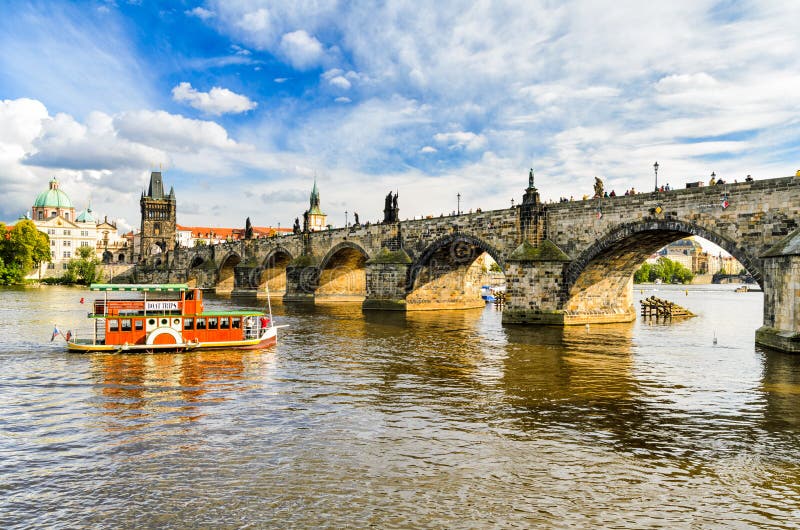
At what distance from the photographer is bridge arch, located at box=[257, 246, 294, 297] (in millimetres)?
84162

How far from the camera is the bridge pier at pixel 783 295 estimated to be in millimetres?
23375

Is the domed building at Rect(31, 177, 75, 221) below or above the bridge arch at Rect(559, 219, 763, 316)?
above

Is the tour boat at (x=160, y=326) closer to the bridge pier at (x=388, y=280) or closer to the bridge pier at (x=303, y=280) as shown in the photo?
the bridge pier at (x=388, y=280)

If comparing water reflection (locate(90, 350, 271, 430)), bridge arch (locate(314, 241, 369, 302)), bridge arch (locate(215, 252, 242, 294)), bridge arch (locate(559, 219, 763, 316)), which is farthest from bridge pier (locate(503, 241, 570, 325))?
bridge arch (locate(215, 252, 242, 294))

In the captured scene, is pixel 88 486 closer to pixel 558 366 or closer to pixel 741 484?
pixel 741 484

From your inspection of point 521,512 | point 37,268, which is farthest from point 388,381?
point 37,268

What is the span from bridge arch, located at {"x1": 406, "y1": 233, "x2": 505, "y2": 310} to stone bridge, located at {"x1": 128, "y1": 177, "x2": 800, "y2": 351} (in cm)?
12

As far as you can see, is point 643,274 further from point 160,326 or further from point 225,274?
point 160,326

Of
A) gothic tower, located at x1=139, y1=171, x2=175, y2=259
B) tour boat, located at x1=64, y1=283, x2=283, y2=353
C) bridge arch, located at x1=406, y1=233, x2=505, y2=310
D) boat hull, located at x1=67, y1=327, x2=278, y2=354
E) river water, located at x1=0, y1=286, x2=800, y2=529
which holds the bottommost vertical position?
river water, located at x1=0, y1=286, x2=800, y2=529

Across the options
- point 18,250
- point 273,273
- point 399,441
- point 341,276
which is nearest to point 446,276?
point 341,276

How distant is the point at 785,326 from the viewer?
79.0 feet

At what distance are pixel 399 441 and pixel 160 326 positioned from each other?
18409 mm

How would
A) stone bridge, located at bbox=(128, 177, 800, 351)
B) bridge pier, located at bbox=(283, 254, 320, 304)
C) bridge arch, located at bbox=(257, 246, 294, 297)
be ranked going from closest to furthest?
stone bridge, located at bbox=(128, 177, 800, 351) → bridge pier, located at bbox=(283, 254, 320, 304) → bridge arch, located at bbox=(257, 246, 294, 297)

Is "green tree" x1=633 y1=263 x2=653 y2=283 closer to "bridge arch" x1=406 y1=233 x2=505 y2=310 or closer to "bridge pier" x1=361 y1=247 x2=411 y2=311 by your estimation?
"bridge arch" x1=406 y1=233 x2=505 y2=310
